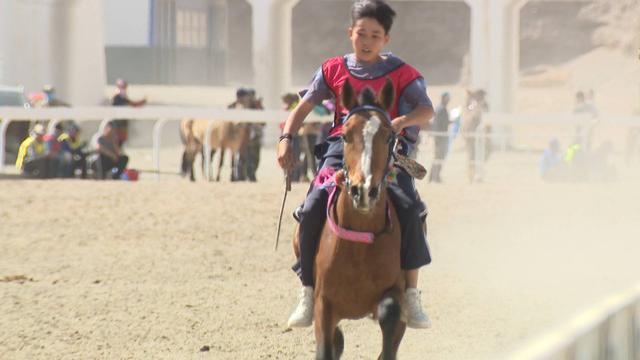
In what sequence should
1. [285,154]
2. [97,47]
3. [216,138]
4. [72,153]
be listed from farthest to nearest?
1. [97,47]
2. [216,138]
3. [72,153]
4. [285,154]

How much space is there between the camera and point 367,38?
6473 mm

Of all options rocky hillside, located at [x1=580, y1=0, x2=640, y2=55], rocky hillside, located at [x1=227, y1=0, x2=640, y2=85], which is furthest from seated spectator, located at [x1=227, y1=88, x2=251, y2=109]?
rocky hillside, located at [x1=227, y1=0, x2=640, y2=85]

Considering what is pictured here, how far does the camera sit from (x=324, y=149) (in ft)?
21.8

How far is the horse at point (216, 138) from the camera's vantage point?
2223cm

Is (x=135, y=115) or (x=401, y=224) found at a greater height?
(x=135, y=115)

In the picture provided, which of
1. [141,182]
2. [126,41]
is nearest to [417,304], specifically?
[141,182]

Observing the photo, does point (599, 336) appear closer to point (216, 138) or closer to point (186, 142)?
point (216, 138)

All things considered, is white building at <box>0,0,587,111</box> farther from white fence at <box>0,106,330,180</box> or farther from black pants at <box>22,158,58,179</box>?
black pants at <box>22,158,58,179</box>

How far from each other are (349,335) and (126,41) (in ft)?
151

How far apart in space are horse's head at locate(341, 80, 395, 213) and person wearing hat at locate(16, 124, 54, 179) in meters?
14.2

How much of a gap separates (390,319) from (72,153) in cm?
1448

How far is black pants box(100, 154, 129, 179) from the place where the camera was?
20.2 metres

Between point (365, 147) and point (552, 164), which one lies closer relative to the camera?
point (365, 147)

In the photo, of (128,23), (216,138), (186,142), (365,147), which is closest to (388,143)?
(365,147)
